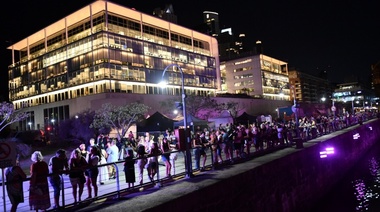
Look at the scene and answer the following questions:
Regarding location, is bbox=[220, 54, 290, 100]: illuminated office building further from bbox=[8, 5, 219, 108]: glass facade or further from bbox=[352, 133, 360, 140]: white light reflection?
bbox=[352, 133, 360, 140]: white light reflection

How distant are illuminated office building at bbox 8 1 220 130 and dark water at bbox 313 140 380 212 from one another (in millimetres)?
36574

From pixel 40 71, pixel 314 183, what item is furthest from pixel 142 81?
pixel 314 183

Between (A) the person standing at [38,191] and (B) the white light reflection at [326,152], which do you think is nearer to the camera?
(A) the person standing at [38,191]

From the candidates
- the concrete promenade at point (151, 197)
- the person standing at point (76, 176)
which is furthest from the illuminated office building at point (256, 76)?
the person standing at point (76, 176)

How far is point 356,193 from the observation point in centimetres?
2033

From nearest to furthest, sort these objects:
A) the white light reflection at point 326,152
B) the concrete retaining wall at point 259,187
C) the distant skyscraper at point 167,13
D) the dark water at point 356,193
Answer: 1. the concrete retaining wall at point 259,187
2. the dark water at point 356,193
3. the white light reflection at point 326,152
4. the distant skyscraper at point 167,13

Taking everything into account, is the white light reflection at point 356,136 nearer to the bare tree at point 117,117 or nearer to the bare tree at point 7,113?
the bare tree at point 117,117

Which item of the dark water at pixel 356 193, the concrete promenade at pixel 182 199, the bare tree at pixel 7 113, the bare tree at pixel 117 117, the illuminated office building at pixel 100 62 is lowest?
the dark water at pixel 356 193

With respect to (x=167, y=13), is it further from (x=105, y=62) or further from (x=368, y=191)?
(x=368, y=191)

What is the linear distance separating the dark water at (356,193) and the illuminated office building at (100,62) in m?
36.6

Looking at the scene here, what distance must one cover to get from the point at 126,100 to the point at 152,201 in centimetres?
4624

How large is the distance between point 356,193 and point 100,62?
4604 centimetres

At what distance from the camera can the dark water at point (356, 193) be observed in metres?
17.6

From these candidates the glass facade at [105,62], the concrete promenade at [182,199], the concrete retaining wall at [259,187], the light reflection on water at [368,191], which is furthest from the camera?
the glass facade at [105,62]
